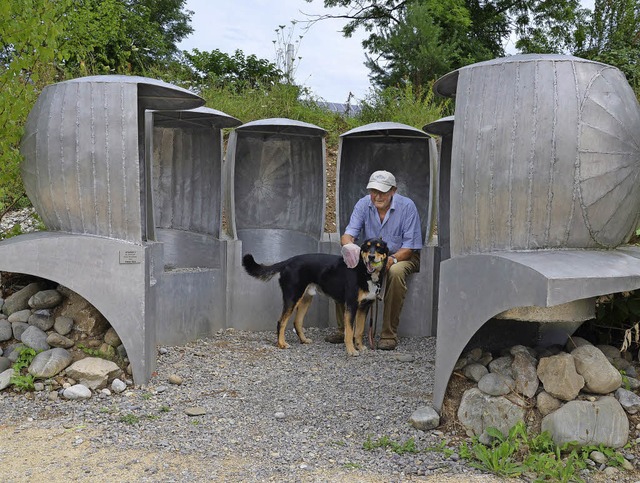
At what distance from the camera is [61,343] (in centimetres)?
495

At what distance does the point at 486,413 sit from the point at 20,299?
377 centimetres

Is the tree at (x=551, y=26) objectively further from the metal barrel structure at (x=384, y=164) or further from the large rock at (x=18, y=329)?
the large rock at (x=18, y=329)

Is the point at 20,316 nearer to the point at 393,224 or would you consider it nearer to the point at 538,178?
the point at 393,224

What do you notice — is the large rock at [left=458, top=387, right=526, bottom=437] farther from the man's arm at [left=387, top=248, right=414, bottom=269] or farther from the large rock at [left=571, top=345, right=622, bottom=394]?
the man's arm at [left=387, top=248, right=414, bottom=269]

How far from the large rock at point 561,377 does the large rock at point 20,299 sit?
13.1 ft

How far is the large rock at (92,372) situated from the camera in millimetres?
4715

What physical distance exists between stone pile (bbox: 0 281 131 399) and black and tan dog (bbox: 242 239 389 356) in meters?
1.65

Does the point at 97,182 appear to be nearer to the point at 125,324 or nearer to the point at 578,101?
the point at 125,324

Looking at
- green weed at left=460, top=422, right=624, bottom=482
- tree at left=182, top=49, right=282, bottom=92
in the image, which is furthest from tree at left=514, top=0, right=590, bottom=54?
green weed at left=460, top=422, right=624, bottom=482

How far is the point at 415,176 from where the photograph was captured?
7.80m

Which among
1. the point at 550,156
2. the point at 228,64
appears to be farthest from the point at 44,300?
the point at 228,64

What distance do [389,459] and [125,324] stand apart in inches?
88.6

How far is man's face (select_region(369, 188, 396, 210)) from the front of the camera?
637 centimetres

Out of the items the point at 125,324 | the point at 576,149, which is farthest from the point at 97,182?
the point at 576,149
